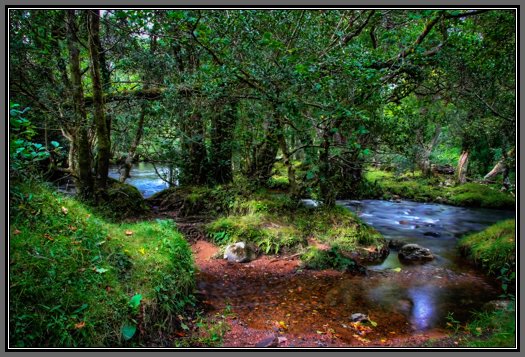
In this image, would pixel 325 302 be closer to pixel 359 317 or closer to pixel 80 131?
pixel 359 317

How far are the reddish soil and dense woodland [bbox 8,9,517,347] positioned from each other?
73 mm

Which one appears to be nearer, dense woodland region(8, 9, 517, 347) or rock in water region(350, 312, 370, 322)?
dense woodland region(8, 9, 517, 347)

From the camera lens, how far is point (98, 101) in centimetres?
864

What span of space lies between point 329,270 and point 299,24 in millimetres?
5272

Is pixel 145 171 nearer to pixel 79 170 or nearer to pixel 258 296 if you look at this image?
pixel 79 170

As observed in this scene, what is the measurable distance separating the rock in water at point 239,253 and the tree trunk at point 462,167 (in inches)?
502

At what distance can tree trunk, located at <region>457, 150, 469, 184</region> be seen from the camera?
53.9 ft

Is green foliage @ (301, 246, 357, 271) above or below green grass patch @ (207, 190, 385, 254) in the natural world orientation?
below

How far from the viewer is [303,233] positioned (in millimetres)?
9172

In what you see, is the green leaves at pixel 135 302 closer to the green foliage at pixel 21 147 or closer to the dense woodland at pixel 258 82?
the green foliage at pixel 21 147

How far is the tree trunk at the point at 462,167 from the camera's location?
1642 cm

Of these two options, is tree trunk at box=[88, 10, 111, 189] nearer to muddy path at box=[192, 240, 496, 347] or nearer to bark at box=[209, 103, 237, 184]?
bark at box=[209, 103, 237, 184]

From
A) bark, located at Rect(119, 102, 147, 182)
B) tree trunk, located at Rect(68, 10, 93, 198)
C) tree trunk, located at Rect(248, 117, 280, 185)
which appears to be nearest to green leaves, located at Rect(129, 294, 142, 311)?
tree trunk, located at Rect(68, 10, 93, 198)

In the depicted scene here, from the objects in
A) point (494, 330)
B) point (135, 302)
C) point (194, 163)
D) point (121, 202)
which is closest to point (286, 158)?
point (194, 163)
